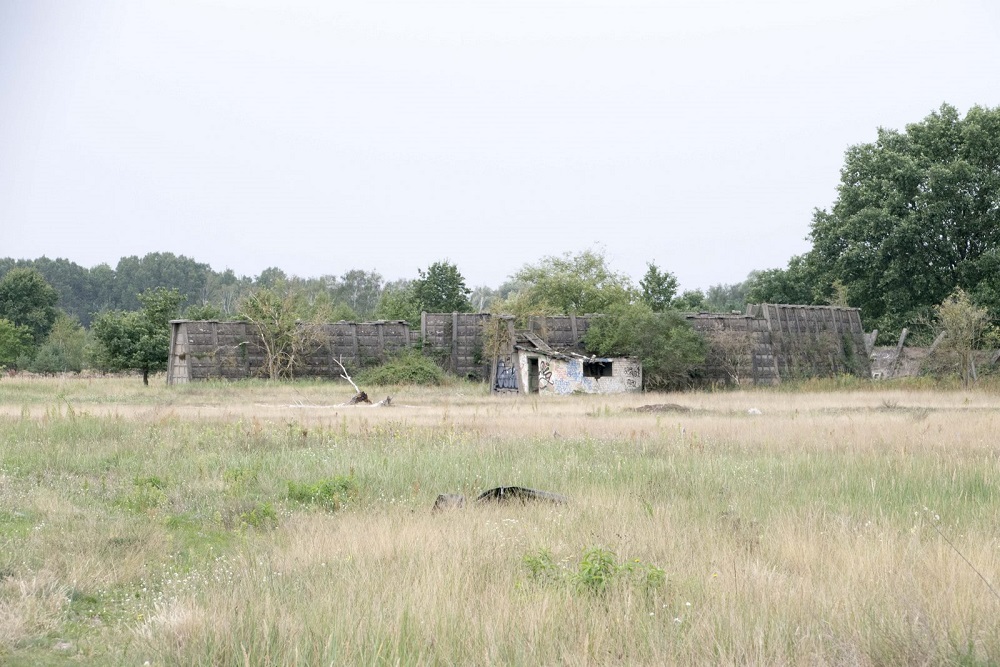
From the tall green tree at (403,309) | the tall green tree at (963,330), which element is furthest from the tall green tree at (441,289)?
the tall green tree at (963,330)

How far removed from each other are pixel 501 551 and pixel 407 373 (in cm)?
3187

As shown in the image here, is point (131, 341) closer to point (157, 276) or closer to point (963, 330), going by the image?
point (963, 330)

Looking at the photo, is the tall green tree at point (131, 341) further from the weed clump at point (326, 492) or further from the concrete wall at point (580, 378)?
the weed clump at point (326, 492)

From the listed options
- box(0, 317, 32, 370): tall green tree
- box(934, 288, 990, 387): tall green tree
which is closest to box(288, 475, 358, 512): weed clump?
box(934, 288, 990, 387): tall green tree

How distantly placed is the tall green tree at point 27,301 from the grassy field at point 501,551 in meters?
63.5

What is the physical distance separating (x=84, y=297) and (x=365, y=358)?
10546 cm

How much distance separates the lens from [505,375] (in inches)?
1453

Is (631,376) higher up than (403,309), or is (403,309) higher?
(403,309)

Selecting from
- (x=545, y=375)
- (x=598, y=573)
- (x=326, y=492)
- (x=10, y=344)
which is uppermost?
(x=10, y=344)

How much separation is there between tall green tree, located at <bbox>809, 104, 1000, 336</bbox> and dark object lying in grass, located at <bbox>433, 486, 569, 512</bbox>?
38.7 metres

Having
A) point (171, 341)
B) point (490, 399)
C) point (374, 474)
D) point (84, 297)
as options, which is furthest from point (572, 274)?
point (84, 297)

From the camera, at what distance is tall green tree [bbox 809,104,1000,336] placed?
1656 inches

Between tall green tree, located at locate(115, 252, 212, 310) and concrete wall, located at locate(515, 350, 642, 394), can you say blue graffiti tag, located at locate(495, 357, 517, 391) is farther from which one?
tall green tree, located at locate(115, 252, 212, 310)

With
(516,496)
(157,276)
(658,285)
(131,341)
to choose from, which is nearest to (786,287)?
(658,285)
